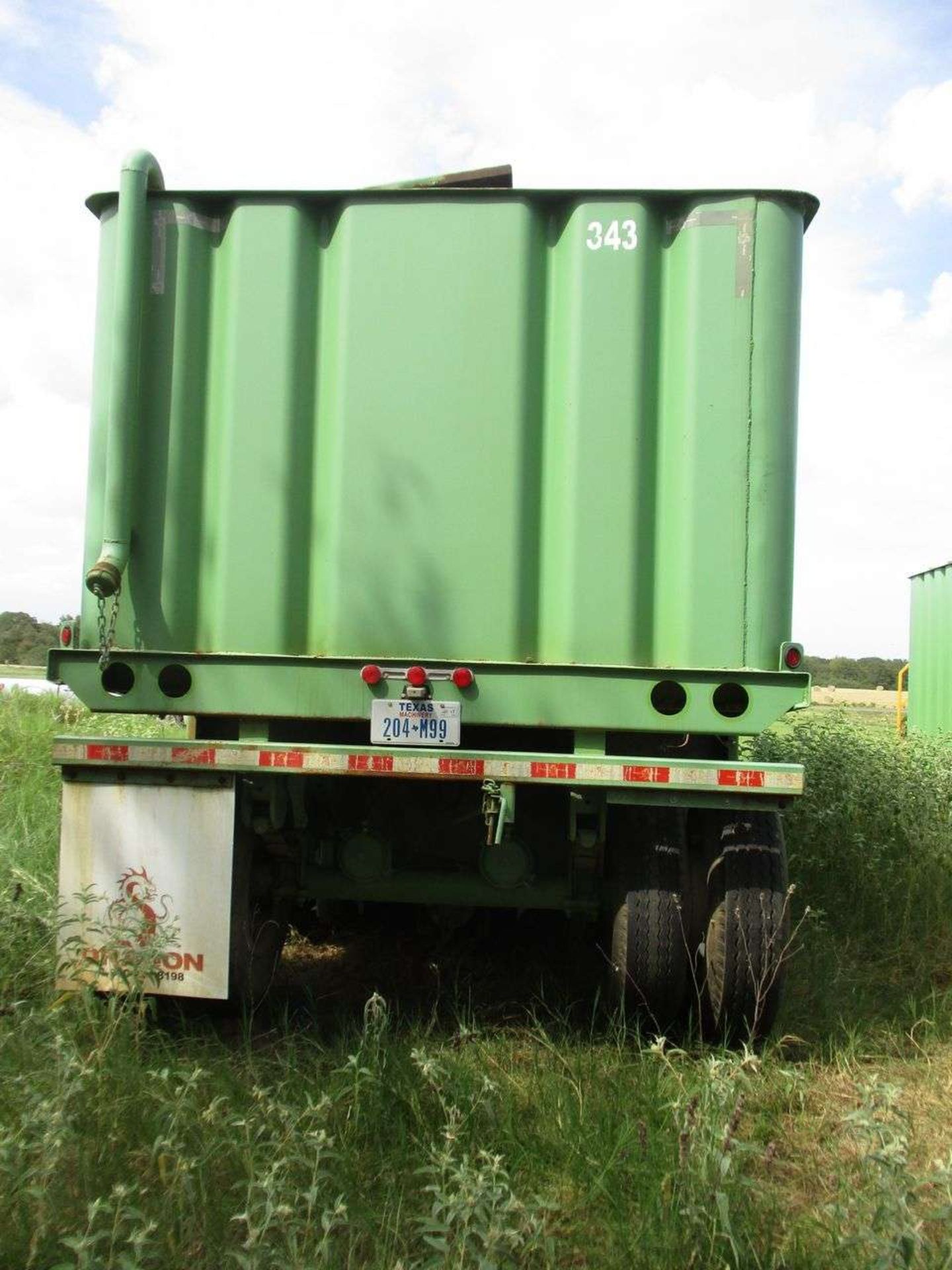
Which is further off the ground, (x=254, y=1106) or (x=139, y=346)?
(x=139, y=346)

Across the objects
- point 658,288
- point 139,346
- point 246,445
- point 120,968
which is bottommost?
point 120,968

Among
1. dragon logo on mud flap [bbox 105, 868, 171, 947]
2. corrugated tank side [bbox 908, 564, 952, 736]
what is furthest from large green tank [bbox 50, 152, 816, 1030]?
corrugated tank side [bbox 908, 564, 952, 736]

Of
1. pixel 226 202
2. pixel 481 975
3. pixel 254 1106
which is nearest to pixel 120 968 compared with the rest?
pixel 254 1106

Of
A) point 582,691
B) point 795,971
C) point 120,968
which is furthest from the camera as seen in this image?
point 795,971

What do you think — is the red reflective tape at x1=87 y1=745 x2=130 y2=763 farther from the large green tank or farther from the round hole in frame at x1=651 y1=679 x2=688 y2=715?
the round hole in frame at x1=651 y1=679 x2=688 y2=715

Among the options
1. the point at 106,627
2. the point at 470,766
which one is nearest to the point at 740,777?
the point at 470,766

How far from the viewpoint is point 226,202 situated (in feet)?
13.5

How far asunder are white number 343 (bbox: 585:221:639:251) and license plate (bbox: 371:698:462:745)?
1.69 metres

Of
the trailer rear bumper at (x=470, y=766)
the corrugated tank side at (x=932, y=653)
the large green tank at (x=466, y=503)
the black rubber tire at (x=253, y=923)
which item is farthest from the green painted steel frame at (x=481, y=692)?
the corrugated tank side at (x=932, y=653)

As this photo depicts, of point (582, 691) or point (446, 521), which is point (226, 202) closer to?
point (446, 521)

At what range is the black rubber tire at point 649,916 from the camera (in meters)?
3.91

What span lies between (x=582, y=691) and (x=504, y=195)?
70.4 inches

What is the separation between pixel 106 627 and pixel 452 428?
4.65ft

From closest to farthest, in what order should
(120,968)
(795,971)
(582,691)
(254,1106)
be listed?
1. (254,1106)
2. (120,968)
3. (582,691)
4. (795,971)
